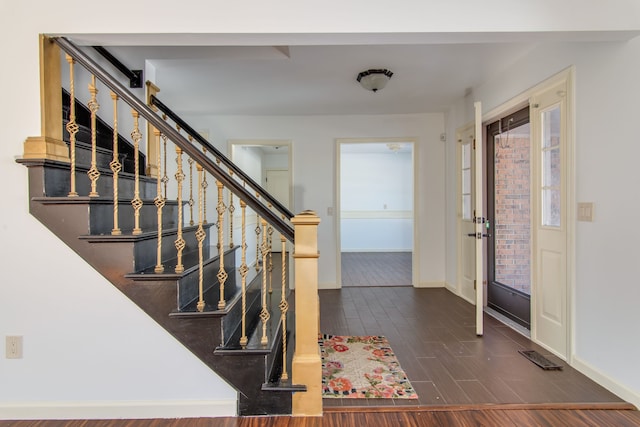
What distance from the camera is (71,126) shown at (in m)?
1.66

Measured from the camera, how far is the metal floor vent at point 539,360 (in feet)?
7.44

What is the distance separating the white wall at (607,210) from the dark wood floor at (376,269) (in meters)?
2.64

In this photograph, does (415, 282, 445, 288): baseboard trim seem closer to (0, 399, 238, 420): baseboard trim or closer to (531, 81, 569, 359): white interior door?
(531, 81, 569, 359): white interior door

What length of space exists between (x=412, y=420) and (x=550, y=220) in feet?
6.17

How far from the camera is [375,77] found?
2.98 m

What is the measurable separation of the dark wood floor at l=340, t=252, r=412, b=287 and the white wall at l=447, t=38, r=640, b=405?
2.64 m

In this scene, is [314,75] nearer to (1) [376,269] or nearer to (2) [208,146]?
(2) [208,146]

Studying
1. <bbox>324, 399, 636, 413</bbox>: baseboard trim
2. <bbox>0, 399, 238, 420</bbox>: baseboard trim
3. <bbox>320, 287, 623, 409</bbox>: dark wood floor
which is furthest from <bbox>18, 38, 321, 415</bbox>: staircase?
<bbox>320, 287, 623, 409</bbox>: dark wood floor

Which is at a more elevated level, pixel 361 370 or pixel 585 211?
pixel 585 211

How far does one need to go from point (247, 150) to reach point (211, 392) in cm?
504

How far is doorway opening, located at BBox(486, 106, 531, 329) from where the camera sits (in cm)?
310

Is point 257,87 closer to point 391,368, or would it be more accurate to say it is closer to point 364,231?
point 391,368

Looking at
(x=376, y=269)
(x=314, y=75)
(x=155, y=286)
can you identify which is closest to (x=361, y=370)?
(x=155, y=286)

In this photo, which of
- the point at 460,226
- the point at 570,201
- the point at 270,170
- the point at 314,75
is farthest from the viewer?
the point at 270,170
